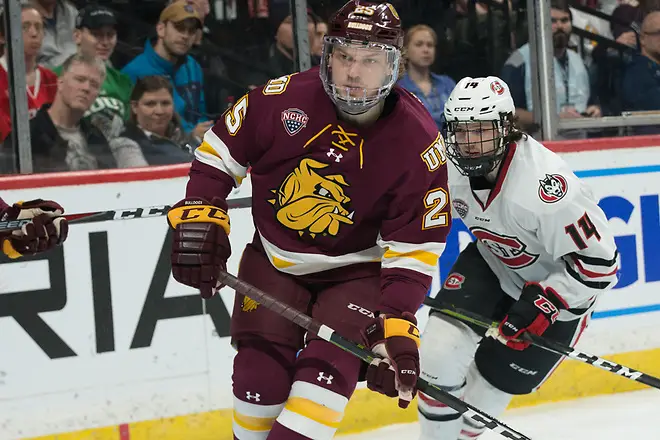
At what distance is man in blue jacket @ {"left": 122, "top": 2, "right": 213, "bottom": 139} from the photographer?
3287 millimetres

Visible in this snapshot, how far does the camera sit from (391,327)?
200cm

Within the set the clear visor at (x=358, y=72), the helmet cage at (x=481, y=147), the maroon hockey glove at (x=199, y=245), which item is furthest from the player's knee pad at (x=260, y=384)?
the helmet cage at (x=481, y=147)

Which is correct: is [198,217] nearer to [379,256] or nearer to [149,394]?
[379,256]

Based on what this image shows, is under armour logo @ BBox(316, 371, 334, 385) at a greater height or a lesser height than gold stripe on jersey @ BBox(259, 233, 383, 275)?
lesser

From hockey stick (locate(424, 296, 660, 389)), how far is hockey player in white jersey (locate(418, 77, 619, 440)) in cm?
3

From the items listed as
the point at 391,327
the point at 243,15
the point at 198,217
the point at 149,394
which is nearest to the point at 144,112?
the point at 243,15

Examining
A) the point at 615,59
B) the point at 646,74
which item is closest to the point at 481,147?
the point at 615,59

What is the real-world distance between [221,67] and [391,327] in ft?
5.54

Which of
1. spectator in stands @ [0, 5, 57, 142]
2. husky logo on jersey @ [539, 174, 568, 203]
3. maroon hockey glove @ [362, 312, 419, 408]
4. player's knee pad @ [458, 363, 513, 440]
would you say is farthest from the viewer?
spectator in stands @ [0, 5, 57, 142]

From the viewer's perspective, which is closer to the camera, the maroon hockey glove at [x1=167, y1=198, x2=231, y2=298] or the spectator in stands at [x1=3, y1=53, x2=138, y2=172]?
the maroon hockey glove at [x1=167, y1=198, x2=231, y2=298]

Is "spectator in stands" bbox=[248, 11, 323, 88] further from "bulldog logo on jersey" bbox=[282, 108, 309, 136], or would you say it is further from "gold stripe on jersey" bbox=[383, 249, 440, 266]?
"gold stripe on jersey" bbox=[383, 249, 440, 266]

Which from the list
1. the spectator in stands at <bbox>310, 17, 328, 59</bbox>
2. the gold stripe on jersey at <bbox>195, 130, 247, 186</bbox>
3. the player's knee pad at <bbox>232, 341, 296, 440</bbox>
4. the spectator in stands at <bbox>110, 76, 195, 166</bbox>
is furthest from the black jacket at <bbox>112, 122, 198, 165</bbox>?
the player's knee pad at <bbox>232, 341, 296, 440</bbox>

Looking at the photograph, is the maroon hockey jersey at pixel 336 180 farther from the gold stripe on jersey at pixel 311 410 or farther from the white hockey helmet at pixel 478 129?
the white hockey helmet at pixel 478 129

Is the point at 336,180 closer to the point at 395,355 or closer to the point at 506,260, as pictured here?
the point at 395,355
